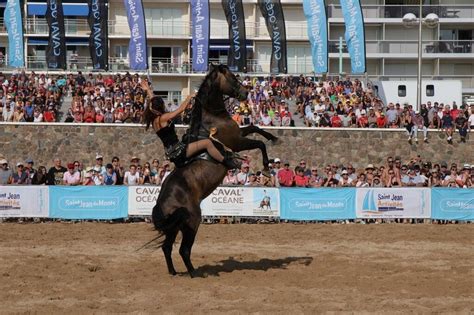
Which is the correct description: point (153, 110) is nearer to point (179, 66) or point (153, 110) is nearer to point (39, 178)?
point (39, 178)

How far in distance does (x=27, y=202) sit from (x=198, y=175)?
34.0 ft

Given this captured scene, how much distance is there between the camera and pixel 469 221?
21.3m

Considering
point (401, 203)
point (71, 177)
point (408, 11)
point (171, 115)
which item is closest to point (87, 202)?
point (71, 177)

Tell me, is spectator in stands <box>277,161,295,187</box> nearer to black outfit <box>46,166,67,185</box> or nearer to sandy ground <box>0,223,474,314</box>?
sandy ground <box>0,223,474,314</box>

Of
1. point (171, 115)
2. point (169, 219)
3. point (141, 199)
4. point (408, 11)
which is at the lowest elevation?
point (141, 199)

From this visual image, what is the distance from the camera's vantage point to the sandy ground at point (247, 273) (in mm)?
9781

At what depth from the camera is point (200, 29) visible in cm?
3722

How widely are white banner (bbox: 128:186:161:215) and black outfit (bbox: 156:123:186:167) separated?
914 cm

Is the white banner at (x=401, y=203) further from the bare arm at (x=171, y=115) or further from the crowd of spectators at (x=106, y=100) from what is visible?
the bare arm at (x=171, y=115)

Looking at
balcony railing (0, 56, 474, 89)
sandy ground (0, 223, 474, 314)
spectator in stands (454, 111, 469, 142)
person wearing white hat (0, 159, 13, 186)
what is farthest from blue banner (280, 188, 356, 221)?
balcony railing (0, 56, 474, 89)

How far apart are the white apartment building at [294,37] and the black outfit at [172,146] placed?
39944mm

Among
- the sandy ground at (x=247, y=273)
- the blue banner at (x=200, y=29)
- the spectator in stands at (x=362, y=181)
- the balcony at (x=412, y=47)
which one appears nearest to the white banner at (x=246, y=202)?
the sandy ground at (x=247, y=273)

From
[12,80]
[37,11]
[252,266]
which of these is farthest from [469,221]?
[37,11]

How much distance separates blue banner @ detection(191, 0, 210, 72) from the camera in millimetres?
37094
